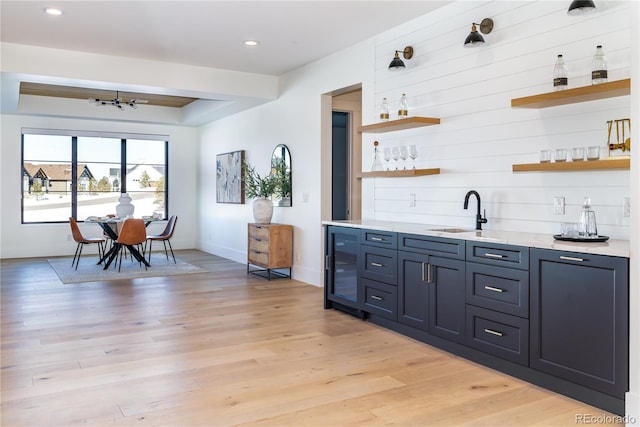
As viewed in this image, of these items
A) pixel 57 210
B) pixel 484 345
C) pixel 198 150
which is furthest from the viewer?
pixel 198 150

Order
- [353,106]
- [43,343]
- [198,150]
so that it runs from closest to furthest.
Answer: [43,343] < [353,106] < [198,150]

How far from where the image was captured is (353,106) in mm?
7539

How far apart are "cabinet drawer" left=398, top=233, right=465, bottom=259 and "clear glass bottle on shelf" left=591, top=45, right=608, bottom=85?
51.3 inches

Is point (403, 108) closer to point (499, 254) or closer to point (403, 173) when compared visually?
point (403, 173)

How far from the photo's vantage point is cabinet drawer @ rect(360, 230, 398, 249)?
14.1ft

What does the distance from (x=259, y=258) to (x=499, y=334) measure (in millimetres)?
4290

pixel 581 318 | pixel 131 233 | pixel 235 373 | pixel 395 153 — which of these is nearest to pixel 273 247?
pixel 131 233

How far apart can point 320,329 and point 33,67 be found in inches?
175

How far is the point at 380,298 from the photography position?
14.7 ft

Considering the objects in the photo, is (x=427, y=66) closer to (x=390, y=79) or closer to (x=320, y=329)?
(x=390, y=79)

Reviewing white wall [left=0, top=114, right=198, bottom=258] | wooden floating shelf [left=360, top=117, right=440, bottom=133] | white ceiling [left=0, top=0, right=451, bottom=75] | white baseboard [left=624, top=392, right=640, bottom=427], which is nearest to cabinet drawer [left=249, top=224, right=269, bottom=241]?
white ceiling [left=0, top=0, right=451, bottom=75]

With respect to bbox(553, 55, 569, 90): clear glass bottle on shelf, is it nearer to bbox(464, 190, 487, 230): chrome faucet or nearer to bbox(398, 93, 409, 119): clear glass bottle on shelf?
bbox(464, 190, 487, 230): chrome faucet

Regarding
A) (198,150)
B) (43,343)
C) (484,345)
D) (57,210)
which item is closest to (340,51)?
(484,345)

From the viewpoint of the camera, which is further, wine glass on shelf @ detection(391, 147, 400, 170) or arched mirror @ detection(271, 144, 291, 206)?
arched mirror @ detection(271, 144, 291, 206)
